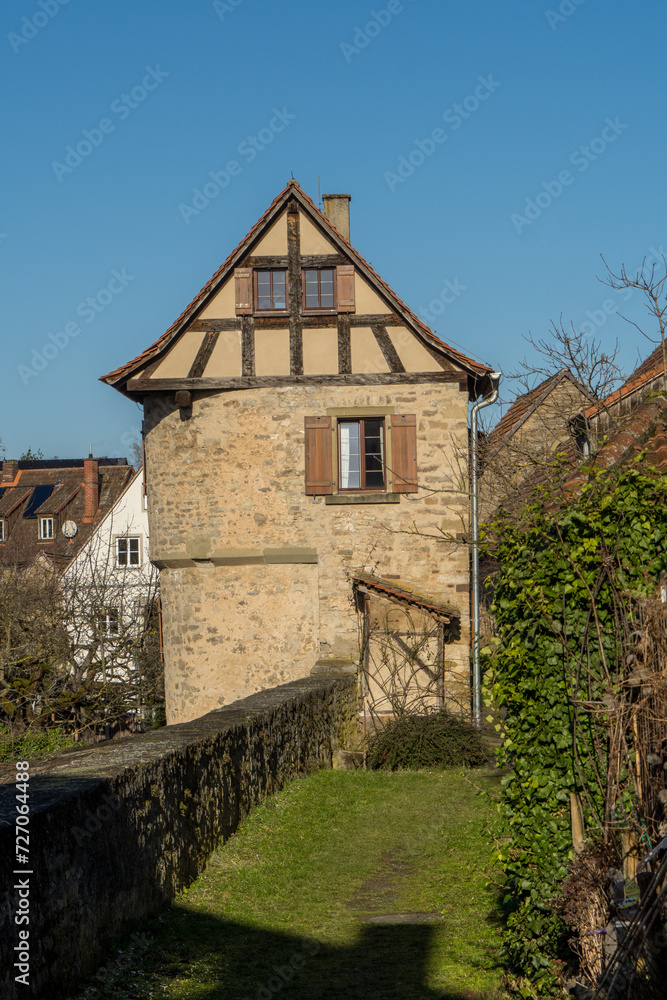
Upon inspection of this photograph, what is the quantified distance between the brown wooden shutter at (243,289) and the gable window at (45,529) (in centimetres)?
2609

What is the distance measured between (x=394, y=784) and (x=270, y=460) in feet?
17.7

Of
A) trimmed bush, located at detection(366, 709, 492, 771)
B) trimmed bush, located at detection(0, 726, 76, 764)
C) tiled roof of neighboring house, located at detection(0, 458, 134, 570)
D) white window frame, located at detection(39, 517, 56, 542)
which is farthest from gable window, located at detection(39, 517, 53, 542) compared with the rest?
trimmed bush, located at detection(366, 709, 492, 771)

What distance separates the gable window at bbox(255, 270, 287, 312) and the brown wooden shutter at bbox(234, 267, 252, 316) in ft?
0.43

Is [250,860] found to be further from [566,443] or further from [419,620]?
[419,620]

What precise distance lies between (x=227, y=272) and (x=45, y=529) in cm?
2642

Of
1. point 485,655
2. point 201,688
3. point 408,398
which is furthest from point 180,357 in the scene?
point 485,655

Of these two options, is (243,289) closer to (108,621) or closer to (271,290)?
(271,290)

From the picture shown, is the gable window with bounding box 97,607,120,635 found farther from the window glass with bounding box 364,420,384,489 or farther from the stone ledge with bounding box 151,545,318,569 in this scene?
the window glass with bounding box 364,420,384,489

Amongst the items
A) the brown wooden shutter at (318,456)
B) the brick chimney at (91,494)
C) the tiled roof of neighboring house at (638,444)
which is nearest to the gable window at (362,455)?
the brown wooden shutter at (318,456)

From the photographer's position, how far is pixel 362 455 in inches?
571

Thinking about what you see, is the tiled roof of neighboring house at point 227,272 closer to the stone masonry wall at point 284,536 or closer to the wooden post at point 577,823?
the stone masonry wall at point 284,536

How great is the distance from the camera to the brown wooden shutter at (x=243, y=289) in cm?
1427

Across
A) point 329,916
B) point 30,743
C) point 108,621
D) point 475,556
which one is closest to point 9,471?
point 108,621

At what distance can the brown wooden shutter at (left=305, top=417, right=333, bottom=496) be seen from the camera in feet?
46.9
